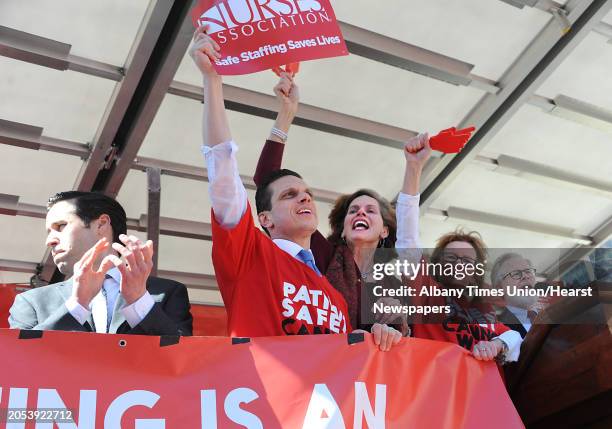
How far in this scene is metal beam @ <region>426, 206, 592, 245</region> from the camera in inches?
217

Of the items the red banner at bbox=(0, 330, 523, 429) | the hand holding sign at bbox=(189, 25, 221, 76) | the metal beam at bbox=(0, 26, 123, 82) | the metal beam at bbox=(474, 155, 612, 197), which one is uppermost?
the metal beam at bbox=(0, 26, 123, 82)

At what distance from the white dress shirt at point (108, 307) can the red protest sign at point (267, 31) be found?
79cm

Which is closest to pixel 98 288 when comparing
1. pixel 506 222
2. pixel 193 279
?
pixel 193 279

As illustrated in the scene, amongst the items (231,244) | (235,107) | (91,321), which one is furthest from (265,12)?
(235,107)

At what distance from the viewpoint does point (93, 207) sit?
288 cm

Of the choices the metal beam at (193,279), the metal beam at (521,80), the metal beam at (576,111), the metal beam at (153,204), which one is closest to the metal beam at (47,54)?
the metal beam at (153,204)

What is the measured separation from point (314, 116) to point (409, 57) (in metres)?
0.63

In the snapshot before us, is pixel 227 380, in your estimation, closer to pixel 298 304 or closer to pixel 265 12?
pixel 298 304

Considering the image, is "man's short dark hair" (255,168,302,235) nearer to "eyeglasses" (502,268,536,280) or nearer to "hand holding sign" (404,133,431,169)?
"hand holding sign" (404,133,431,169)

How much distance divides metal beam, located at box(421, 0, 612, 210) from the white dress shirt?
294 centimetres

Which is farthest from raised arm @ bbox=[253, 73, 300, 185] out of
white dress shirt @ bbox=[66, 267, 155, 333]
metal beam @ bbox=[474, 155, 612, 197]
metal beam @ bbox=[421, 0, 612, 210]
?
metal beam @ bbox=[474, 155, 612, 197]

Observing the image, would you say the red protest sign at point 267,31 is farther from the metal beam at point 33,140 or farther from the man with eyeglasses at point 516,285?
the metal beam at point 33,140

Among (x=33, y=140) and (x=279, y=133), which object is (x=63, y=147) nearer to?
(x=33, y=140)

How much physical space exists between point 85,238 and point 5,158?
205cm
